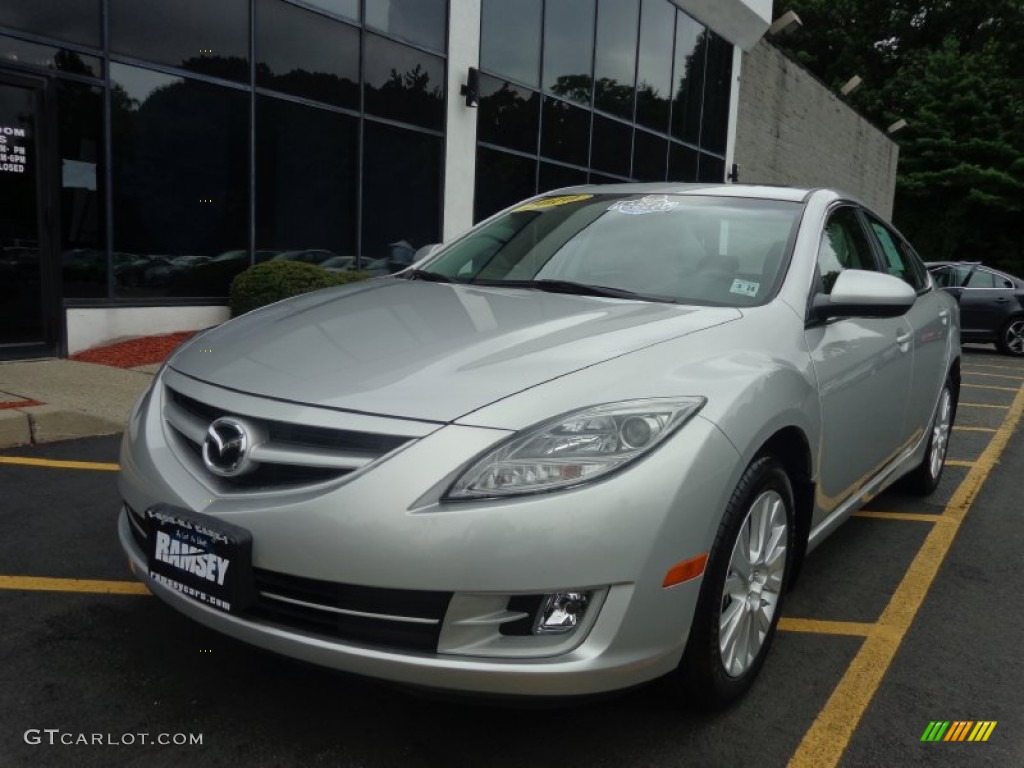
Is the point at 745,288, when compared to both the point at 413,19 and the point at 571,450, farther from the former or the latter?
the point at 413,19

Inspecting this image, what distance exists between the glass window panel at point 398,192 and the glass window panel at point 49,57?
3543 mm

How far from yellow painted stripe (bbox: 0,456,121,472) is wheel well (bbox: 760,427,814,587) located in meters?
3.49

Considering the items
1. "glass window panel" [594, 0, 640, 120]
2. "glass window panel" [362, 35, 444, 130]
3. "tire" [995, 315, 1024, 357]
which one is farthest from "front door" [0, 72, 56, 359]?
"tire" [995, 315, 1024, 357]

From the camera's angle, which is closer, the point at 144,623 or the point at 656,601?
the point at 656,601

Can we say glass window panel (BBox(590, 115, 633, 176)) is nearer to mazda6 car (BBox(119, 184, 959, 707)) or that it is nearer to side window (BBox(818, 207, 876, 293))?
side window (BBox(818, 207, 876, 293))

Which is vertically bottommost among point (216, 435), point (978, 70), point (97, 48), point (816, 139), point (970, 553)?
point (970, 553)

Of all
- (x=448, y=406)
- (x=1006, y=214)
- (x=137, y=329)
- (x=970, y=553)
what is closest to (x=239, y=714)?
(x=448, y=406)

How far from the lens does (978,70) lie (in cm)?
3547

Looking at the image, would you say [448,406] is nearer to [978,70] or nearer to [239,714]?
[239,714]

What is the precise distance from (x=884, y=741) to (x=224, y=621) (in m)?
1.74

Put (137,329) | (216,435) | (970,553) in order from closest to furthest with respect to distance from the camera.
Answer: (216,435) → (970,553) → (137,329)

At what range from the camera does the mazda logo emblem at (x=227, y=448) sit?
217 centimetres

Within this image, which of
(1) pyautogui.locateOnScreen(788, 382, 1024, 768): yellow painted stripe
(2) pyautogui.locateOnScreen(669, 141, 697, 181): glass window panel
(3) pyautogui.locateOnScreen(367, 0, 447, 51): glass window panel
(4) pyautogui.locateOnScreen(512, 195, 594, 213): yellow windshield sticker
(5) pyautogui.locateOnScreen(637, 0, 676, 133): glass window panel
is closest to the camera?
(1) pyautogui.locateOnScreen(788, 382, 1024, 768): yellow painted stripe

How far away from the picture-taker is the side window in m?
3.30
